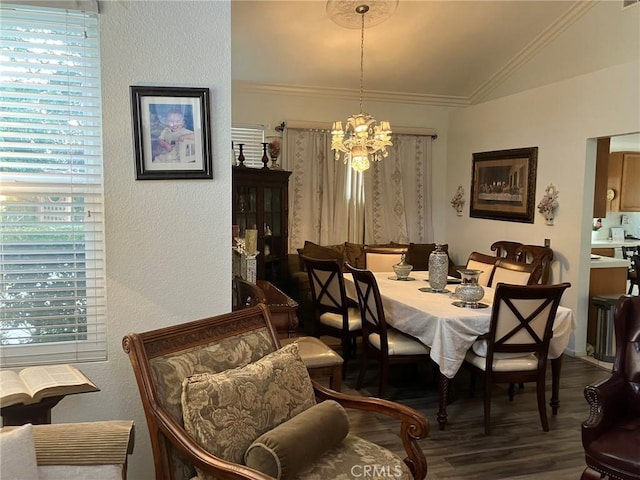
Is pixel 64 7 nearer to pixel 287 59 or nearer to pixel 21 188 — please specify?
pixel 21 188

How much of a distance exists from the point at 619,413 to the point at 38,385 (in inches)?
97.0

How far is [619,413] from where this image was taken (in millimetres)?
2334

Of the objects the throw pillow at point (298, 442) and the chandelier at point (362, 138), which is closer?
the throw pillow at point (298, 442)

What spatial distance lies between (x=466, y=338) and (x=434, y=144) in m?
4.26

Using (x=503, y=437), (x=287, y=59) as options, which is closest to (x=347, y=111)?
(x=287, y=59)

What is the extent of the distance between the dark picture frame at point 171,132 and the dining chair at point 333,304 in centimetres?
196

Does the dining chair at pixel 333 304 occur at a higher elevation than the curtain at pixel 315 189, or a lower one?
lower

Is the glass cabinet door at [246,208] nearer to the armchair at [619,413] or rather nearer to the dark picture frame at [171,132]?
the dark picture frame at [171,132]

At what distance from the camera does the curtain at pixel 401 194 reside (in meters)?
6.53

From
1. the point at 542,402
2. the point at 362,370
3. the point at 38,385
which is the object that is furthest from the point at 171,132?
the point at 542,402

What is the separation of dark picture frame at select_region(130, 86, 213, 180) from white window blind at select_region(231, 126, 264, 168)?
3.94 meters

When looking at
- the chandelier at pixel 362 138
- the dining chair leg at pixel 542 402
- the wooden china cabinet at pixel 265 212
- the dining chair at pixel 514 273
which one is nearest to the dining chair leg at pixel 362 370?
the dining chair leg at pixel 542 402

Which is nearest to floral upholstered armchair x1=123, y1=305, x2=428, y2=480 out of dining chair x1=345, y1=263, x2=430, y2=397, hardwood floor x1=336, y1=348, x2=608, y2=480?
hardwood floor x1=336, y1=348, x2=608, y2=480

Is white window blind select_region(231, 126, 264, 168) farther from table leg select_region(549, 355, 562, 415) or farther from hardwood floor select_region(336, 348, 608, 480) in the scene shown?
table leg select_region(549, 355, 562, 415)
